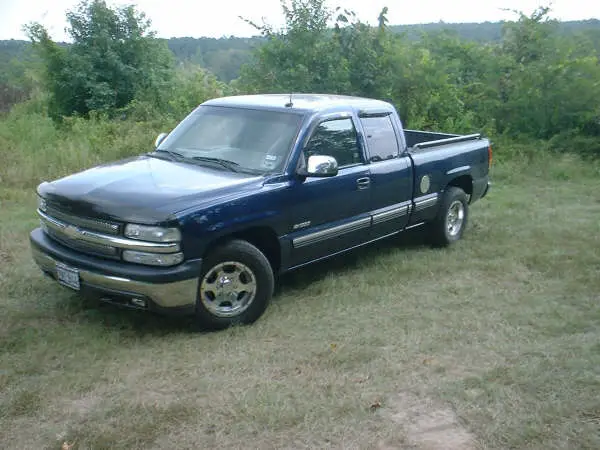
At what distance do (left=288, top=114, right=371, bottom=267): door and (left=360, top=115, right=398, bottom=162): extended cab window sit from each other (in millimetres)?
187

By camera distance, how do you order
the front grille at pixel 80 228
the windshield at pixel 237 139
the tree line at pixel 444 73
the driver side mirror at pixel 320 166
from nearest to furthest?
the front grille at pixel 80 228 < the driver side mirror at pixel 320 166 < the windshield at pixel 237 139 < the tree line at pixel 444 73

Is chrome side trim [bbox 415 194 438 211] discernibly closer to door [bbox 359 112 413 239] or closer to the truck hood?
door [bbox 359 112 413 239]

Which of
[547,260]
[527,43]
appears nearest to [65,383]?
[547,260]

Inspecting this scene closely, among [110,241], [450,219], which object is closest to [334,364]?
[110,241]

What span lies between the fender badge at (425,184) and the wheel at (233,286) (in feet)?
7.99

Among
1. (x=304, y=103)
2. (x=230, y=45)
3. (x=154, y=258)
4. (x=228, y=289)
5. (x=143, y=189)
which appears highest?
(x=230, y=45)

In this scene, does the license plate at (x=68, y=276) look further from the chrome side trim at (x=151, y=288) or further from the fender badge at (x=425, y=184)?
the fender badge at (x=425, y=184)

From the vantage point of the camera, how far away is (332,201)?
5.73 m

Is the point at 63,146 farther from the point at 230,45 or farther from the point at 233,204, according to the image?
the point at 230,45

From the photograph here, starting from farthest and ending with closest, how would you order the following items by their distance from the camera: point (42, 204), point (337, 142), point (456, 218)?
1. point (456, 218)
2. point (337, 142)
3. point (42, 204)

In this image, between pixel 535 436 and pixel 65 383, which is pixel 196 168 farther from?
pixel 535 436

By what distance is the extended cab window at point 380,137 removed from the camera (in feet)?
20.6

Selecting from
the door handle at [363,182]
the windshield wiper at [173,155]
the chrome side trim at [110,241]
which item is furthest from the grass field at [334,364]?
the windshield wiper at [173,155]

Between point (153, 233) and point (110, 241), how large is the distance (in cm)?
34
